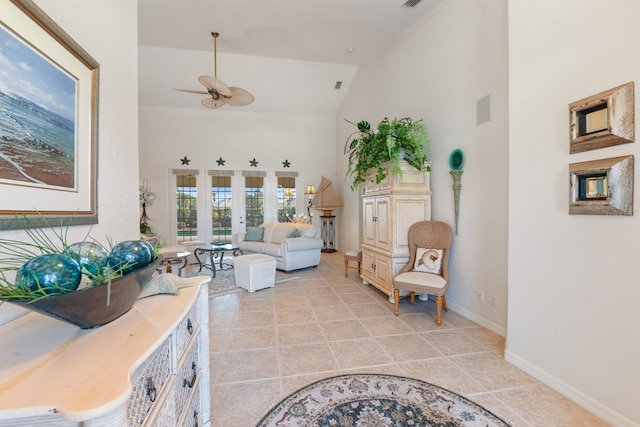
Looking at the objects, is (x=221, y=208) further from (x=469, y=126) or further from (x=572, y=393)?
(x=572, y=393)

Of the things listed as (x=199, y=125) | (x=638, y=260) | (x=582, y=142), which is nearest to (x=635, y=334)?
(x=638, y=260)

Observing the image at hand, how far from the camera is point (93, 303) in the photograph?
725 mm

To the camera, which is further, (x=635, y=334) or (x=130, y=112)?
(x=130, y=112)

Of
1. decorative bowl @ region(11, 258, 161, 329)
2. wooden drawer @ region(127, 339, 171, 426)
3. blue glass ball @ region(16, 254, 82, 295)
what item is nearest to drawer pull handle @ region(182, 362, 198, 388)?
wooden drawer @ region(127, 339, 171, 426)

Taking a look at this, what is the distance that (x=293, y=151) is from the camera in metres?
7.50

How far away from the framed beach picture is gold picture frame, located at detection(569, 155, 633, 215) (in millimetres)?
2682

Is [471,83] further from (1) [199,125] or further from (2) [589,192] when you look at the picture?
(1) [199,125]

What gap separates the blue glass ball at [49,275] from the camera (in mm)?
647

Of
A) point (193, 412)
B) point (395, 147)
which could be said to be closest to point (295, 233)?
point (395, 147)

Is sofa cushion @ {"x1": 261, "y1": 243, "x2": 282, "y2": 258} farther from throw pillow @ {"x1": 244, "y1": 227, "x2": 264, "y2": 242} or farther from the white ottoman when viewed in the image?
the white ottoman

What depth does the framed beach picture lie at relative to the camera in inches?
34.5

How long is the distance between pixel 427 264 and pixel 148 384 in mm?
2927

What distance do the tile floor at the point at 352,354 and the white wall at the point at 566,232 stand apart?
0.83ft

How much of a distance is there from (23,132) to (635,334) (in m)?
2.89
